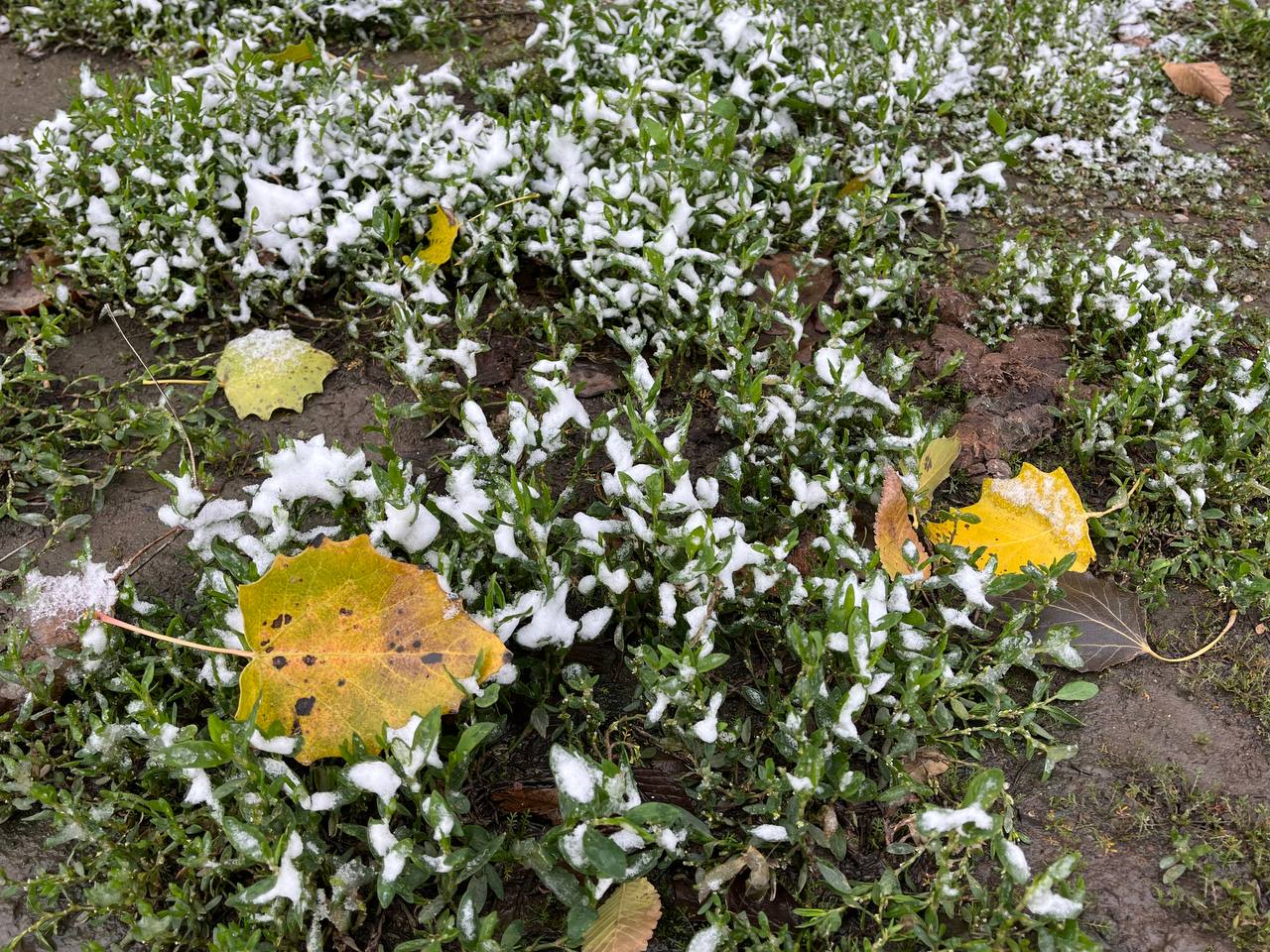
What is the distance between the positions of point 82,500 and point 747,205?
2125 mm

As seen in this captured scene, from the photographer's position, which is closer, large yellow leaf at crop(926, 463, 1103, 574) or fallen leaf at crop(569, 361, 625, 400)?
large yellow leaf at crop(926, 463, 1103, 574)

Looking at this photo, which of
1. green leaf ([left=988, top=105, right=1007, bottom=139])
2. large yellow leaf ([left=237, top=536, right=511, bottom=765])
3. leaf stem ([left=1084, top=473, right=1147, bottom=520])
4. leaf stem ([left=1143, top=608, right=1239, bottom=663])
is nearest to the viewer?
large yellow leaf ([left=237, top=536, right=511, bottom=765])

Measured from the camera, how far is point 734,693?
2416mm

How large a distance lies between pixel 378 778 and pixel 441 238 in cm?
178

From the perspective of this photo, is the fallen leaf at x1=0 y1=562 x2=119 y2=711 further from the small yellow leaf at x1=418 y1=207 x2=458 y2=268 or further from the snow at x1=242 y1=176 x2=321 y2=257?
the small yellow leaf at x1=418 y1=207 x2=458 y2=268

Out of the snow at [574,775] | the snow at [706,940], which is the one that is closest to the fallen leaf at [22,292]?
the snow at [574,775]

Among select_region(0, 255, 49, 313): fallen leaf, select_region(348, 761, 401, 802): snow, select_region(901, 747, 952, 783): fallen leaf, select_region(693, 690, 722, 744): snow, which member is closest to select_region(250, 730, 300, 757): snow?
select_region(348, 761, 401, 802): snow

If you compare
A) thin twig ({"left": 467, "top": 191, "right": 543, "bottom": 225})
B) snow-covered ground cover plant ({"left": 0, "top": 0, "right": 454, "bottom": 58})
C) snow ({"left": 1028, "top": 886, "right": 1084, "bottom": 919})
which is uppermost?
snow-covered ground cover plant ({"left": 0, "top": 0, "right": 454, "bottom": 58})

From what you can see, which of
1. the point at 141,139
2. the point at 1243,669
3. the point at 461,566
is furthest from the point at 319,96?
the point at 1243,669

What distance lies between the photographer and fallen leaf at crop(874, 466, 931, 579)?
2.50 m

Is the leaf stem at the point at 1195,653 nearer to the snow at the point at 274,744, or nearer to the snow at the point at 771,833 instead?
the snow at the point at 771,833

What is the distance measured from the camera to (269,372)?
10.1 feet

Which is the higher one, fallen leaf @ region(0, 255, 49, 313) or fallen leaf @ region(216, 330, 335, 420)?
fallen leaf @ region(0, 255, 49, 313)

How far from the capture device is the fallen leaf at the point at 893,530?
2502mm
